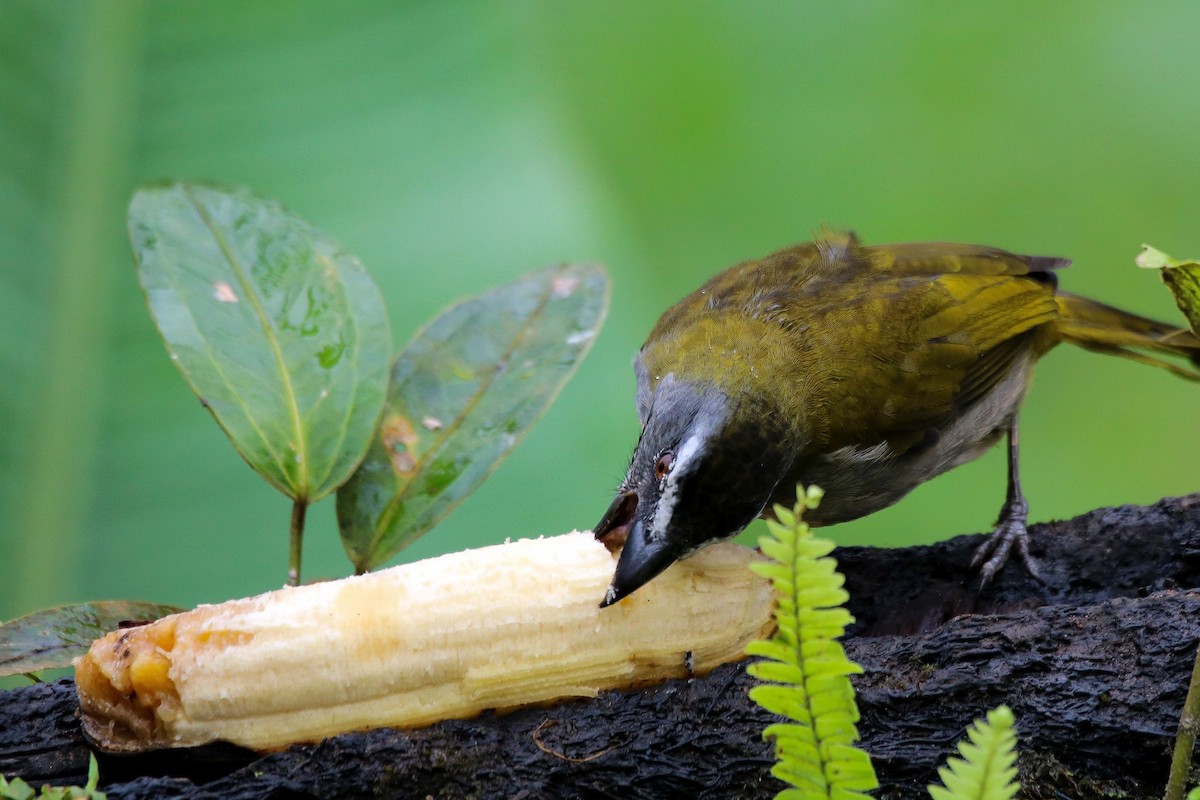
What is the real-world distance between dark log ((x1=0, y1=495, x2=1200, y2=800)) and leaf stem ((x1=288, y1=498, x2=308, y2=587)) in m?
0.40

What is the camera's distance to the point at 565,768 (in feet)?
4.94

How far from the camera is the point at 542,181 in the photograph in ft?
11.3

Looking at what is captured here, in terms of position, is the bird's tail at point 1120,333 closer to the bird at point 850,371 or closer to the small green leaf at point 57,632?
the bird at point 850,371

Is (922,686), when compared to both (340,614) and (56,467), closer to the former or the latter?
(340,614)

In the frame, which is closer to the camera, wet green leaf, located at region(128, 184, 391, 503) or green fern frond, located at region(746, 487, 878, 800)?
green fern frond, located at region(746, 487, 878, 800)

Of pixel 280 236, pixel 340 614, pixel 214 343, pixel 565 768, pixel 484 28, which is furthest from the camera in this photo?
pixel 484 28

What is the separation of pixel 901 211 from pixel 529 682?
256cm

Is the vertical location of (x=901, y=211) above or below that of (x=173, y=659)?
above

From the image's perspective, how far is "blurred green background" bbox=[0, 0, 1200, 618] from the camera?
9.43 feet

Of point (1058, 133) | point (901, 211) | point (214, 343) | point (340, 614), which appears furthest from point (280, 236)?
point (1058, 133)

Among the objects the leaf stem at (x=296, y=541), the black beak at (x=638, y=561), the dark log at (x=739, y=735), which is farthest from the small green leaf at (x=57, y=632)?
the black beak at (x=638, y=561)

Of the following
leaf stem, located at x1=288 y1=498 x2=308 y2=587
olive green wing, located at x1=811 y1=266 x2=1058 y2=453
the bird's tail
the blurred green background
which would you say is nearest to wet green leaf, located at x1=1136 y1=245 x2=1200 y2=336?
olive green wing, located at x1=811 y1=266 x2=1058 y2=453

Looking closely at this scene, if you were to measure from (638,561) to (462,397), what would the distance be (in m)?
0.60

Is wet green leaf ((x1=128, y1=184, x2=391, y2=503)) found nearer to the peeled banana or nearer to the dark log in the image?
the peeled banana
